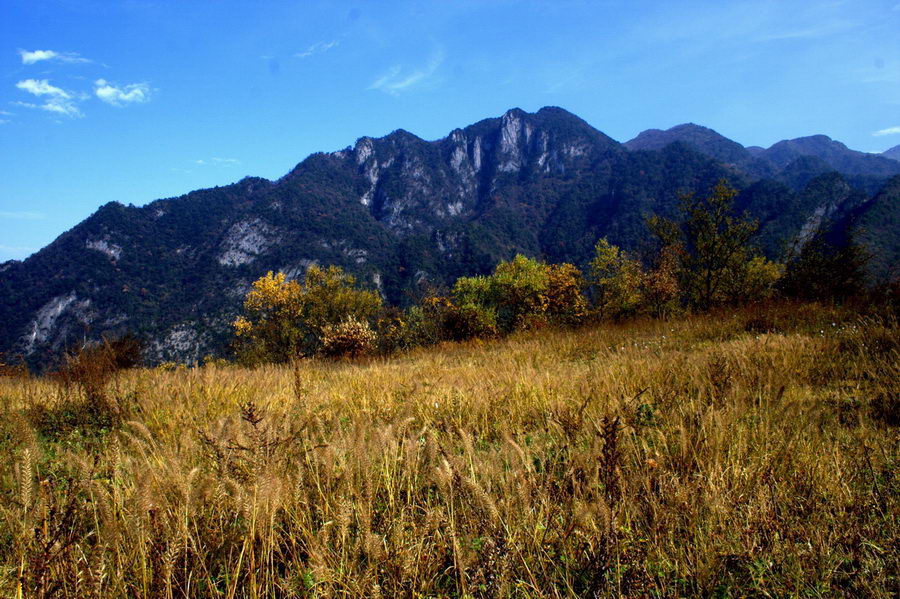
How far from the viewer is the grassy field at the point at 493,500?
1.75 meters

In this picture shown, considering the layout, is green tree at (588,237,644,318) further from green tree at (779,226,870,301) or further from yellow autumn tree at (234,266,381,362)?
yellow autumn tree at (234,266,381,362)

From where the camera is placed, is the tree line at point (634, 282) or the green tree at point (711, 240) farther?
the green tree at point (711, 240)

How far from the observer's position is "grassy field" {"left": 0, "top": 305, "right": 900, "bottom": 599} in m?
1.75

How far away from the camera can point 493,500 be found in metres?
2.29

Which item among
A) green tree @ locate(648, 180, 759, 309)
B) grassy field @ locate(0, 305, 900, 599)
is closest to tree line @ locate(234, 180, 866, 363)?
green tree @ locate(648, 180, 759, 309)

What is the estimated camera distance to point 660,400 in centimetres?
428

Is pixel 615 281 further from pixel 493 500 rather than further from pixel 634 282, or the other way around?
pixel 493 500

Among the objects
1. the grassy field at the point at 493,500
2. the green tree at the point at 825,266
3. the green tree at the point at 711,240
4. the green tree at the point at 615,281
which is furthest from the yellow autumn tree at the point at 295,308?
the grassy field at the point at 493,500

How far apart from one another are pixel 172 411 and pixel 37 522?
3.03 meters

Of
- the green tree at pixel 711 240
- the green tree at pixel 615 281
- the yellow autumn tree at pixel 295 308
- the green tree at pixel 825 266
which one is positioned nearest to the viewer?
the green tree at pixel 825 266

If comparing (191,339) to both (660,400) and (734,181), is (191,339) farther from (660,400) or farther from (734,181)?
(734,181)

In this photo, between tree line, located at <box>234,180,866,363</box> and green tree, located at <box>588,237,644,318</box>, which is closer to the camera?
tree line, located at <box>234,180,866,363</box>

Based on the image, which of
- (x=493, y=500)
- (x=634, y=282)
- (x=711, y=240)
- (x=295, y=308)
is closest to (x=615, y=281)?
(x=634, y=282)

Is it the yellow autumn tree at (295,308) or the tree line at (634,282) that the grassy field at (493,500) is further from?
the yellow autumn tree at (295,308)
